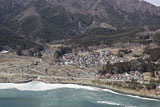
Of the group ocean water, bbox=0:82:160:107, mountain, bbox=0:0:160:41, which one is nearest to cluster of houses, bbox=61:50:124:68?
ocean water, bbox=0:82:160:107

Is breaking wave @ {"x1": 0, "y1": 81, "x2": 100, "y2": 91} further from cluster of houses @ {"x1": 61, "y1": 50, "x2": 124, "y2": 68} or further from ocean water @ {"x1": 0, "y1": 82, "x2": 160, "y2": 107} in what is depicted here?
cluster of houses @ {"x1": 61, "y1": 50, "x2": 124, "y2": 68}

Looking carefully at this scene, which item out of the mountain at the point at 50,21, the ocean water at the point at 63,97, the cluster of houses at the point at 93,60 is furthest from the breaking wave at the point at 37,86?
the mountain at the point at 50,21

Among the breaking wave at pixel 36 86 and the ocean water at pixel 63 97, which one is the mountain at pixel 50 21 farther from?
the ocean water at pixel 63 97

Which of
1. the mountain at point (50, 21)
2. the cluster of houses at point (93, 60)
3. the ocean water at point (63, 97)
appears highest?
the mountain at point (50, 21)

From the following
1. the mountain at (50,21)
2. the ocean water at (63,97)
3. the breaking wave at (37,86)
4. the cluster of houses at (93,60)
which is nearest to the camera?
the ocean water at (63,97)

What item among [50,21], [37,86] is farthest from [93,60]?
[50,21]

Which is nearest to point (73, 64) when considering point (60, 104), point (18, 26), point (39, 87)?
point (39, 87)

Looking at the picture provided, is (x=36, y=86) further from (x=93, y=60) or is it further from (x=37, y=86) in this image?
(x=93, y=60)

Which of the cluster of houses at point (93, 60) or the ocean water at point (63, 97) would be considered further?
the cluster of houses at point (93, 60)

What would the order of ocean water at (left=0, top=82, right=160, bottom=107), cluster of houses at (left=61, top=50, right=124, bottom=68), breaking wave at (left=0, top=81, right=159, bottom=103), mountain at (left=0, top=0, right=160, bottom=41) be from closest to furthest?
ocean water at (left=0, top=82, right=160, bottom=107), breaking wave at (left=0, top=81, right=159, bottom=103), cluster of houses at (left=61, top=50, right=124, bottom=68), mountain at (left=0, top=0, right=160, bottom=41)
